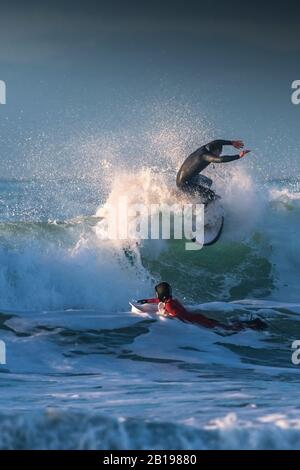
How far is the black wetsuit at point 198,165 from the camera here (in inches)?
734

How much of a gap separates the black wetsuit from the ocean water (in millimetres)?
2229

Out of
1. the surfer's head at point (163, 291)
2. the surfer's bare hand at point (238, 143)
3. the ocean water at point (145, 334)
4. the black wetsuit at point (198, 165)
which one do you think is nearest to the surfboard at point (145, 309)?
the ocean water at point (145, 334)

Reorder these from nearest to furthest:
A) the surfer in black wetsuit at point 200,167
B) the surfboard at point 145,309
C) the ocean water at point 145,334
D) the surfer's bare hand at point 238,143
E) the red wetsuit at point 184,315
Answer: the ocean water at point 145,334
the red wetsuit at point 184,315
the surfboard at point 145,309
the surfer's bare hand at point 238,143
the surfer in black wetsuit at point 200,167

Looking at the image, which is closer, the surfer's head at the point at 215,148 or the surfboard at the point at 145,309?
the surfboard at the point at 145,309

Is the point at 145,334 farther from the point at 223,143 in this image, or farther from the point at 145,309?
the point at 223,143

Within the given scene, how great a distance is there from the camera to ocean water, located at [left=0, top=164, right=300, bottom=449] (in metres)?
7.96

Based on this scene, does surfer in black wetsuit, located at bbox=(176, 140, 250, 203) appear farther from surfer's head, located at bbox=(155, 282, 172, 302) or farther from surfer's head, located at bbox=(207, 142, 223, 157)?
surfer's head, located at bbox=(155, 282, 172, 302)

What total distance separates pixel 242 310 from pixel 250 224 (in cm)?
946

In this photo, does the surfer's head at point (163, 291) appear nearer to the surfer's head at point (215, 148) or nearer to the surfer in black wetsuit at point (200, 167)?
the surfer in black wetsuit at point (200, 167)

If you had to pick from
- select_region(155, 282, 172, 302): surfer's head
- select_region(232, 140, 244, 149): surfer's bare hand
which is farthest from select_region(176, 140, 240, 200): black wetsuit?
select_region(155, 282, 172, 302): surfer's head

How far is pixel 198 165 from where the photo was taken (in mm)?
19188

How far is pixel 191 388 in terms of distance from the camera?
10.2 m
